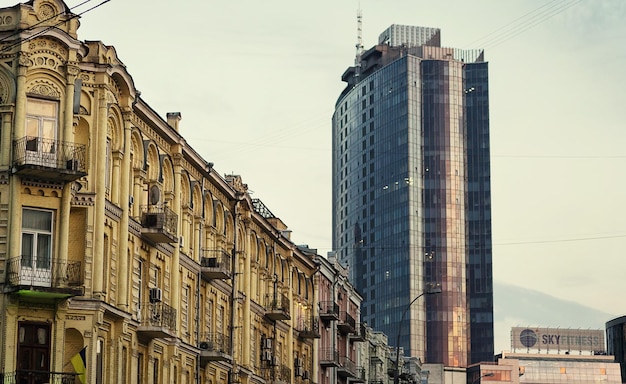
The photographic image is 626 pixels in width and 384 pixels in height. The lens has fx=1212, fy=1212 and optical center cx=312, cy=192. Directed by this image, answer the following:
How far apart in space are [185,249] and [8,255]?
16.2 meters

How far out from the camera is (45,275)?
44.1 metres

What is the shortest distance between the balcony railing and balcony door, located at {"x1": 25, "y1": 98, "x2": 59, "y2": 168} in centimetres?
753

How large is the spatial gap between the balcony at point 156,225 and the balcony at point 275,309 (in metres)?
19.7

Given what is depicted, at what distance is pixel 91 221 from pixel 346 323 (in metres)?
51.9

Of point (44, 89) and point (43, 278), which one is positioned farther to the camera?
point (44, 89)

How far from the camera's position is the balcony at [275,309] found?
7328 centimetres

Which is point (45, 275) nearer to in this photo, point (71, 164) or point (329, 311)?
point (71, 164)

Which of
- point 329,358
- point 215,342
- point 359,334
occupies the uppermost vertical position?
point 359,334

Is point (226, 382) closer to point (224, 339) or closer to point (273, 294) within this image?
point (224, 339)

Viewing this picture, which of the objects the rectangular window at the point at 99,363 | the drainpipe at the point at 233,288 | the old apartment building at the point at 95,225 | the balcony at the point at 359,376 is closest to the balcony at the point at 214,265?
the old apartment building at the point at 95,225

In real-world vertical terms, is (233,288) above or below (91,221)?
below

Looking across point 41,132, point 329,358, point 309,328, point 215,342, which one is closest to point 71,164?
point 41,132

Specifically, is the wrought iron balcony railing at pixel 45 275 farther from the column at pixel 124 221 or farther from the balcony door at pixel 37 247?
the column at pixel 124 221

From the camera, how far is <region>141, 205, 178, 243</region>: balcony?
52.0m
